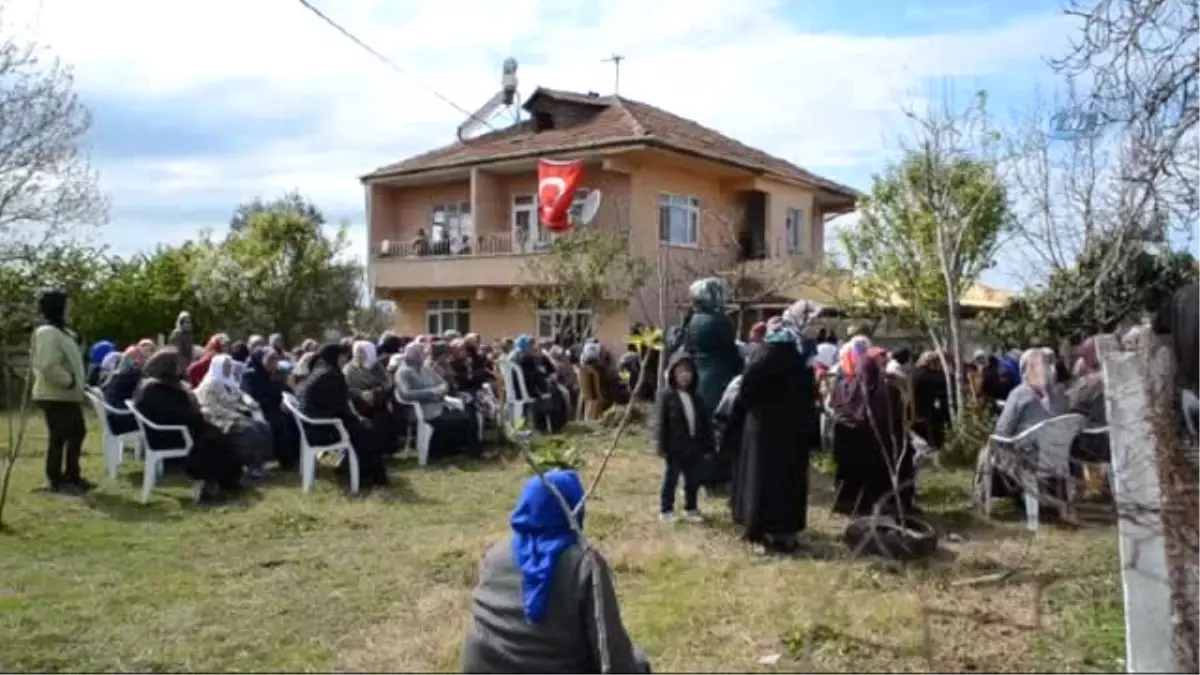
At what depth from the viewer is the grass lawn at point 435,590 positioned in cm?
560

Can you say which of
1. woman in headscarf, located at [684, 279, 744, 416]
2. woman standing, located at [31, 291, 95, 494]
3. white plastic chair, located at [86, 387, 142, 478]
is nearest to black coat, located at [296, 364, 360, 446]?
white plastic chair, located at [86, 387, 142, 478]

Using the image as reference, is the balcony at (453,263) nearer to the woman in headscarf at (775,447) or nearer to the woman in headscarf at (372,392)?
Result: the woman in headscarf at (372,392)

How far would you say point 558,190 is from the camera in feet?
79.0

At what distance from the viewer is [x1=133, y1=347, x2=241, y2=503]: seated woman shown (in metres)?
10.2

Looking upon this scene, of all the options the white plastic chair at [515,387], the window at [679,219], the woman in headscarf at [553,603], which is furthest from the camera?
the window at [679,219]

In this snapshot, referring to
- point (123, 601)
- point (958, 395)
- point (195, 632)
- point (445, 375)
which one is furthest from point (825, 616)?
point (445, 375)

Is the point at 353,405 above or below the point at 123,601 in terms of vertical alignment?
above

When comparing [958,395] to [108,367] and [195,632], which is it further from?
[108,367]

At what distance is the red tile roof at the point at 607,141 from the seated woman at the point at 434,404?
14.9 metres

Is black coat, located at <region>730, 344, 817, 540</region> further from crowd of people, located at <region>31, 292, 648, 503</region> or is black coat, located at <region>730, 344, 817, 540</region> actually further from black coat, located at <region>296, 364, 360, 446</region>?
black coat, located at <region>296, 364, 360, 446</region>

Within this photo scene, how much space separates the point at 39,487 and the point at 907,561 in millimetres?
7684

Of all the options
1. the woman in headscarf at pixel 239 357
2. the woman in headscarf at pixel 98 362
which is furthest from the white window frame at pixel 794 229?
the woman in headscarf at pixel 98 362

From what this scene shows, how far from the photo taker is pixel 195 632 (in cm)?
610

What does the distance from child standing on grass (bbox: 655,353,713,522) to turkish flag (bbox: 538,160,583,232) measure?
50.2 ft
